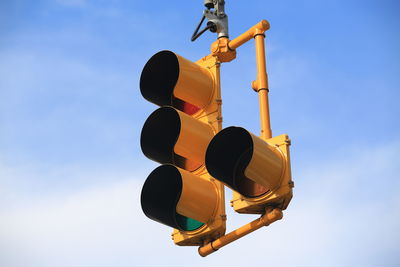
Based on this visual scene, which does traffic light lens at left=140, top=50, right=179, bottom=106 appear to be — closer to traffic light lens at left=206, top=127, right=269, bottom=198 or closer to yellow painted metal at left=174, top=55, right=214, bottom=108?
yellow painted metal at left=174, top=55, right=214, bottom=108

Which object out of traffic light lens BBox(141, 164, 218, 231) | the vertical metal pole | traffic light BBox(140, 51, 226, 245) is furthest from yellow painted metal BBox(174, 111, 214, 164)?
the vertical metal pole

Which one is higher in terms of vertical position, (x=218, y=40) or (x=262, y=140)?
(x=218, y=40)

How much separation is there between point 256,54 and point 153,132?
1.24m

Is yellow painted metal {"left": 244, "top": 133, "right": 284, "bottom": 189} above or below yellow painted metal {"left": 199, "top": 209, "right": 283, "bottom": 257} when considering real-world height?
above

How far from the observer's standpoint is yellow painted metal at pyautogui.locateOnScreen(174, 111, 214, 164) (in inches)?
340

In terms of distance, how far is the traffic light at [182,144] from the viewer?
8.33 metres

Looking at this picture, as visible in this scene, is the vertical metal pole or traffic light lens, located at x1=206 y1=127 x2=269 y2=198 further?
the vertical metal pole

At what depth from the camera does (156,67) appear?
9.45m

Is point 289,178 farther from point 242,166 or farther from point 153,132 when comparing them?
point 153,132

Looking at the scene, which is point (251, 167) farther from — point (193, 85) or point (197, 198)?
point (193, 85)

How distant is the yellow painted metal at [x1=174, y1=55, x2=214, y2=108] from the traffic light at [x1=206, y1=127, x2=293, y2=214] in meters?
1.14

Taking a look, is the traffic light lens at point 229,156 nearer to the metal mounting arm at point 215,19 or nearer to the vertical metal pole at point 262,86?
the vertical metal pole at point 262,86

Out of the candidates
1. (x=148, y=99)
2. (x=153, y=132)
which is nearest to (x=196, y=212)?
(x=153, y=132)

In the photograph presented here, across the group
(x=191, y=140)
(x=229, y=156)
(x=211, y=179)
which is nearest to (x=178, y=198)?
(x=211, y=179)
